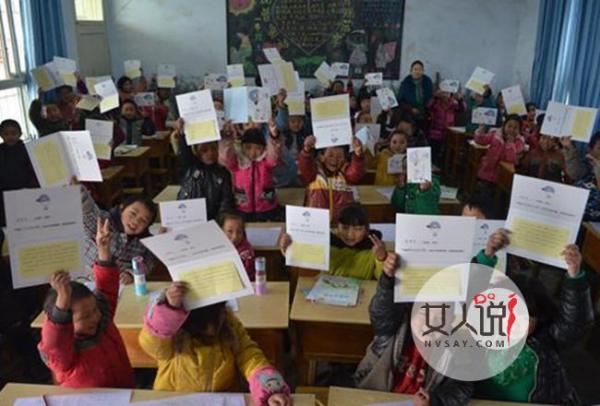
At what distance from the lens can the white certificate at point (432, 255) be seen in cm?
168

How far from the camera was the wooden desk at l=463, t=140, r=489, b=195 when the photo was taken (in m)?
6.17

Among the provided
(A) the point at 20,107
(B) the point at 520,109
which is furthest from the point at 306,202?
(A) the point at 20,107

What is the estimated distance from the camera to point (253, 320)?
2379mm

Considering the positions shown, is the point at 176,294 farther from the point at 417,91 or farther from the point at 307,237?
the point at 417,91

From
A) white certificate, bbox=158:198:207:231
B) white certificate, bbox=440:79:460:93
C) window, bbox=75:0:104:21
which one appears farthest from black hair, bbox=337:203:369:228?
window, bbox=75:0:104:21

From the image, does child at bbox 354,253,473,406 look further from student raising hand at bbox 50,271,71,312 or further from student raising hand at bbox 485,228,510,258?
student raising hand at bbox 50,271,71,312

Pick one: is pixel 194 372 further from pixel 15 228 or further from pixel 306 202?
pixel 306 202

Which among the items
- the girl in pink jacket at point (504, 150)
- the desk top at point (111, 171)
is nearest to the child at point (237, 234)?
the desk top at point (111, 171)

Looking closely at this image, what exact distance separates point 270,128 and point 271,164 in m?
0.27

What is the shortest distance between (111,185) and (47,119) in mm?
1020

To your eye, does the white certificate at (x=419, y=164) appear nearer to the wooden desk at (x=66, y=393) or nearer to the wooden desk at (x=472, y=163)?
the wooden desk at (x=66, y=393)

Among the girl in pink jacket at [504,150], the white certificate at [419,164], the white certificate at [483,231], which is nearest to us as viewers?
the white certificate at [483,231]

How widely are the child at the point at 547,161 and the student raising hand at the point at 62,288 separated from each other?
4095 millimetres

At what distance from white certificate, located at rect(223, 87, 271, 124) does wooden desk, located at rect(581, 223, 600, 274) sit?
2.54 meters
